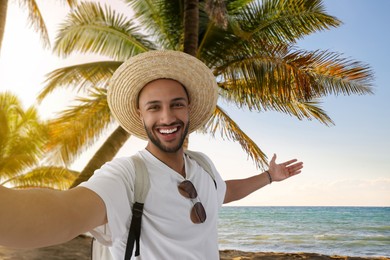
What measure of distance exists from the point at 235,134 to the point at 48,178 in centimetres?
762

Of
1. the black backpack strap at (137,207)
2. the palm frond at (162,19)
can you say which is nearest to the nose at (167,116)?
Answer: the black backpack strap at (137,207)

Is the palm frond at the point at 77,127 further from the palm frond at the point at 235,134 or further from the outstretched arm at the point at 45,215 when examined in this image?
the outstretched arm at the point at 45,215

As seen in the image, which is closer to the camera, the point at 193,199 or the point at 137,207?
the point at 137,207

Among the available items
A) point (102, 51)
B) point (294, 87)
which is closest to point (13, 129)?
point (102, 51)

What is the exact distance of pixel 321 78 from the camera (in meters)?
8.69

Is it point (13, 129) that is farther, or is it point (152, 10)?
point (13, 129)

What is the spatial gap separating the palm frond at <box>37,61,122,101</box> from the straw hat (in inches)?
326

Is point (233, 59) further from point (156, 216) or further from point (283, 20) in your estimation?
point (156, 216)

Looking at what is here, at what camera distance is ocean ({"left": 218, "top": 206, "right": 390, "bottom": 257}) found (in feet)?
101

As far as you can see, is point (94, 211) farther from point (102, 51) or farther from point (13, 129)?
point (13, 129)

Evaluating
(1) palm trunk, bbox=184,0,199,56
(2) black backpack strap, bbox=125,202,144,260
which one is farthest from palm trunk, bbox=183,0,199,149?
(2) black backpack strap, bbox=125,202,144,260

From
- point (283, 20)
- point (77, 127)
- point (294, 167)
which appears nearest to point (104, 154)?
point (77, 127)

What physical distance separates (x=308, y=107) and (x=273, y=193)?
45.4 meters

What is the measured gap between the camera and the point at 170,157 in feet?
6.41
